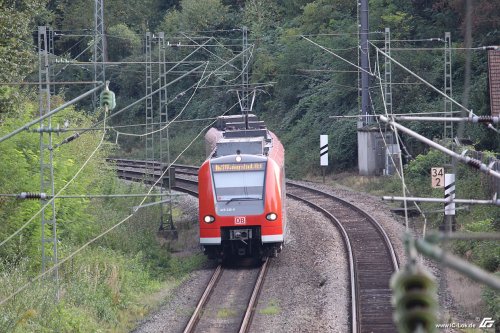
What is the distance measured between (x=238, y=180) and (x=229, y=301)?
132 inches

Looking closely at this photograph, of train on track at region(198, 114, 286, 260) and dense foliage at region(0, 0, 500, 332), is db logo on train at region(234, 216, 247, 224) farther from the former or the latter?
dense foliage at region(0, 0, 500, 332)

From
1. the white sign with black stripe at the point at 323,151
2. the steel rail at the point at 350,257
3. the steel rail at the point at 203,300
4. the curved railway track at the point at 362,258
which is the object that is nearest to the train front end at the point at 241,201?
the steel rail at the point at 203,300

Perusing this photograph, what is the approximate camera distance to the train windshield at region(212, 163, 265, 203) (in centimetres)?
1912

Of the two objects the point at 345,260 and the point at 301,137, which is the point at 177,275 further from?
the point at 301,137

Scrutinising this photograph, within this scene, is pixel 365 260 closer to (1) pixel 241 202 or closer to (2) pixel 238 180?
(1) pixel 241 202

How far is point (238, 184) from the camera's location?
19.2 meters

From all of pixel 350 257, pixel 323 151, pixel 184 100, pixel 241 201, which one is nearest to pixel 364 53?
pixel 323 151

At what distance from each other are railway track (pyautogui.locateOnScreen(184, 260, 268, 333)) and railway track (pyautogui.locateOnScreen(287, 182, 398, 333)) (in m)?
1.89

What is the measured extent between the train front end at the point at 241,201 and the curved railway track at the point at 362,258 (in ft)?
3.54

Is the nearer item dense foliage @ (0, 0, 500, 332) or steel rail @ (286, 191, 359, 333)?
steel rail @ (286, 191, 359, 333)

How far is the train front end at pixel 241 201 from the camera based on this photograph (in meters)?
18.9

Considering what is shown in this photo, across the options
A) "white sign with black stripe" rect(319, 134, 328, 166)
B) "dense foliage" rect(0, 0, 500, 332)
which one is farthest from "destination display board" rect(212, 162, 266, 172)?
"white sign with black stripe" rect(319, 134, 328, 166)

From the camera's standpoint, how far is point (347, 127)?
39.3 metres

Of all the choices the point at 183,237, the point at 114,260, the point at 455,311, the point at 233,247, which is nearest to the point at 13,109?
the point at 114,260
